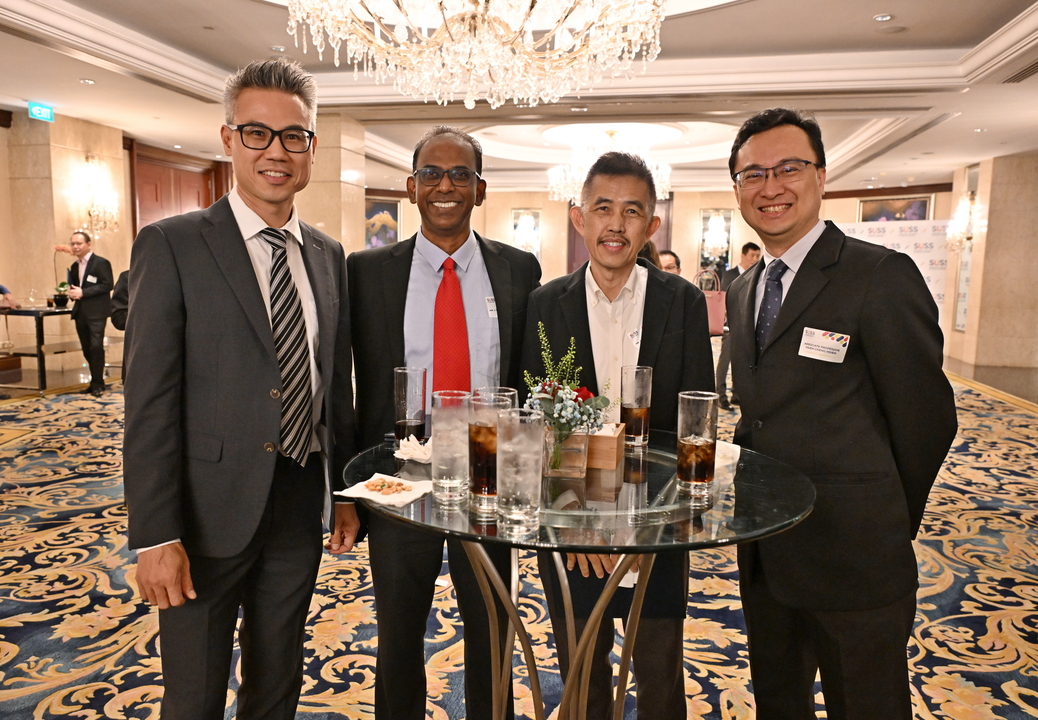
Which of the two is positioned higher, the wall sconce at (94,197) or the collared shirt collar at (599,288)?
the wall sconce at (94,197)

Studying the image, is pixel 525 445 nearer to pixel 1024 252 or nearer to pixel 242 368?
pixel 242 368

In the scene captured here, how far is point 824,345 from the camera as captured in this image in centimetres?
→ 189

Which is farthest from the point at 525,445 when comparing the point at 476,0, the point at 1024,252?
the point at 1024,252

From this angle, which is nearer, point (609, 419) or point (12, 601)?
point (609, 419)

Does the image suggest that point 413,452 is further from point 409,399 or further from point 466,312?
point 466,312

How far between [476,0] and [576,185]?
24.1ft

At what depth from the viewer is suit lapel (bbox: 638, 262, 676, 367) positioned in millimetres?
2191

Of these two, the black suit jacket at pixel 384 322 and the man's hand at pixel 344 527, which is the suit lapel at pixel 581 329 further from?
the man's hand at pixel 344 527

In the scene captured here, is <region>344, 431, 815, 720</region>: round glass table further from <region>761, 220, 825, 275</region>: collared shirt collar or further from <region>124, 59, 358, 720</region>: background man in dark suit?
<region>761, 220, 825, 275</region>: collared shirt collar

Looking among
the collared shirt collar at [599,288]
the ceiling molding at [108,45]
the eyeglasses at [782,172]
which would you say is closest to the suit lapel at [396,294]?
the collared shirt collar at [599,288]

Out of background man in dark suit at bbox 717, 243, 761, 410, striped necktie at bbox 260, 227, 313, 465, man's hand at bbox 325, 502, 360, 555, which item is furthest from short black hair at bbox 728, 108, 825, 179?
background man in dark suit at bbox 717, 243, 761, 410

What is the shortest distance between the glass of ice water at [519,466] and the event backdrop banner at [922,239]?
15343 mm

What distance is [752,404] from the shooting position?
204 cm

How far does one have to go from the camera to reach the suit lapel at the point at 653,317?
2.19m
